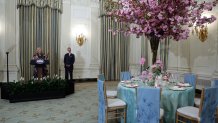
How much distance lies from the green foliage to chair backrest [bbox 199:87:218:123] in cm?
448

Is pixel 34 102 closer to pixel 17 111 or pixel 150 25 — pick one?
pixel 17 111

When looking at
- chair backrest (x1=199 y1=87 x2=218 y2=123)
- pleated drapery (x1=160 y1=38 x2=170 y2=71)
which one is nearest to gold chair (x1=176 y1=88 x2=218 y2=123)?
chair backrest (x1=199 y1=87 x2=218 y2=123)

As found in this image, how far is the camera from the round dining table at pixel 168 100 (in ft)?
12.4

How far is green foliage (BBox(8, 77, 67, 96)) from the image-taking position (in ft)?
20.2

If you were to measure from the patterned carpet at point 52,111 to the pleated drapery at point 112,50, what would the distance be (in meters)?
4.25

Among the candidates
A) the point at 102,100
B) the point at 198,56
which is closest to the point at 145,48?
the point at 198,56

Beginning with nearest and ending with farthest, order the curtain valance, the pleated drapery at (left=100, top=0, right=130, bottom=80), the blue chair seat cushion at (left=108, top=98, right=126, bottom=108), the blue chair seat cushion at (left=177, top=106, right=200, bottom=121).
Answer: the blue chair seat cushion at (left=177, top=106, right=200, bottom=121)
the blue chair seat cushion at (left=108, top=98, right=126, bottom=108)
the curtain valance
the pleated drapery at (left=100, top=0, right=130, bottom=80)

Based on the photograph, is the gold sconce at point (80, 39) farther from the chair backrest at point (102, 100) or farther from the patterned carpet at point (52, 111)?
the chair backrest at point (102, 100)

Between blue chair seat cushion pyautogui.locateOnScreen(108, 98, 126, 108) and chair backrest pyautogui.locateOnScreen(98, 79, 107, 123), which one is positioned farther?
blue chair seat cushion pyautogui.locateOnScreen(108, 98, 126, 108)

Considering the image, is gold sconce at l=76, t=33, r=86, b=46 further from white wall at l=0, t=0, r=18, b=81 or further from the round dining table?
the round dining table

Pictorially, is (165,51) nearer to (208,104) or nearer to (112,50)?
(112,50)

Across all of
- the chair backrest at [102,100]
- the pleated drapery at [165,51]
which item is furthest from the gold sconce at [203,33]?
the chair backrest at [102,100]

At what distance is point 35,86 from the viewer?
6398mm

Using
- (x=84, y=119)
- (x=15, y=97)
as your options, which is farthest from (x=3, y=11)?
(x=84, y=119)
